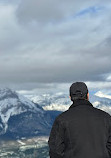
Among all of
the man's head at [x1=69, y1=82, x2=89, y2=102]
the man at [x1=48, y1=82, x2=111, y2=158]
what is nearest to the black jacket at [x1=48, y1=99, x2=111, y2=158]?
the man at [x1=48, y1=82, x2=111, y2=158]

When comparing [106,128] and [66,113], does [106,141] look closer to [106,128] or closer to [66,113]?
[106,128]

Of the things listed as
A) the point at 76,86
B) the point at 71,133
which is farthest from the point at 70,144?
the point at 76,86

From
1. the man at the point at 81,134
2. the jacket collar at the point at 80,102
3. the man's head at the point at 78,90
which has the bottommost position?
the man at the point at 81,134

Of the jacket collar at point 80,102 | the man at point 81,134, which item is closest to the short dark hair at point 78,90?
the man at point 81,134

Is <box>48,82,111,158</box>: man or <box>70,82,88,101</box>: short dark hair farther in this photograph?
<box>70,82,88,101</box>: short dark hair

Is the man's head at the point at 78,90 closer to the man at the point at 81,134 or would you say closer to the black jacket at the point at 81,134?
the man at the point at 81,134

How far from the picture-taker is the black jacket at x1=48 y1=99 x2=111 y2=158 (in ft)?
39.4

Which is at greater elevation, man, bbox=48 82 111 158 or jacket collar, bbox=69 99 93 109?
jacket collar, bbox=69 99 93 109

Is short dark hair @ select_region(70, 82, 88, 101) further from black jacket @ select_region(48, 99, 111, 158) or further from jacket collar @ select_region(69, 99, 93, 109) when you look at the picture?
black jacket @ select_region(48, 99, 111, 158)

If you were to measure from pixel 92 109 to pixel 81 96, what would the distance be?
65 centimetres

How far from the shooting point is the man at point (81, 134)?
1202 centimetres

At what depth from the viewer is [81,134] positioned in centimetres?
1209

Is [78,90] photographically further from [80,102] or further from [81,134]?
[81,134]

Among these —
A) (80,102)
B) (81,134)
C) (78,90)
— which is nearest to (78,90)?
(78,90)
